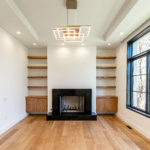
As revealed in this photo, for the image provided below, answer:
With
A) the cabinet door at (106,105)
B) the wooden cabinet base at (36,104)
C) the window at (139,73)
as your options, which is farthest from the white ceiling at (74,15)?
the cabinet door at (106,105)

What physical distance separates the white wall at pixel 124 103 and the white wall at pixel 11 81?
3872 millimetres

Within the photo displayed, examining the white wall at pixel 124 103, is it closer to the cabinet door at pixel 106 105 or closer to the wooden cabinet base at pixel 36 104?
the cabinet door at pixel 106 105

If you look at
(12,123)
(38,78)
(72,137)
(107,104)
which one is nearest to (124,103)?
(107,104)

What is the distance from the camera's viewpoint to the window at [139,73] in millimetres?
2969

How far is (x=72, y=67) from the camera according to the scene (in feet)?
15.6

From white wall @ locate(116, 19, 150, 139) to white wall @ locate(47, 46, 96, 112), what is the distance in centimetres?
102

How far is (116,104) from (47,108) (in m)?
2.95

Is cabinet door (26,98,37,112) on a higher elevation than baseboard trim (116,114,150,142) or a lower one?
higher

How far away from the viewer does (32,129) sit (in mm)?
3402

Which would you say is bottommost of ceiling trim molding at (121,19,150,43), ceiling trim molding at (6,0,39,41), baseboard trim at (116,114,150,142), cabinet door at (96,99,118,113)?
baseboard trim at (116,114,150,142)

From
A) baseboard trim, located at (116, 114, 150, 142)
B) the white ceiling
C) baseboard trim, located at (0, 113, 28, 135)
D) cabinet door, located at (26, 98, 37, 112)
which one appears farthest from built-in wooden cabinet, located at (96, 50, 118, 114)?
baseboard trim, located at (0, 113, 28, 135)

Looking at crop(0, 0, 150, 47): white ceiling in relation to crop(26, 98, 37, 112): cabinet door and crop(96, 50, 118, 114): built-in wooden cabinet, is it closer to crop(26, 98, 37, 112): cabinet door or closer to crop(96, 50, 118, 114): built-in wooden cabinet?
crop(96, 50, 118, 114): built-in wooden cabinet

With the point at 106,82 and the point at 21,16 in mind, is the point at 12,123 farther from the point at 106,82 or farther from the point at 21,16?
the point at 106,82

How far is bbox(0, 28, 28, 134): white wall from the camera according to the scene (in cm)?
319
